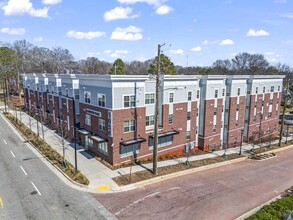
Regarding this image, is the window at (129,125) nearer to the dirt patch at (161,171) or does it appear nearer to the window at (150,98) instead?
the window at (150,98)

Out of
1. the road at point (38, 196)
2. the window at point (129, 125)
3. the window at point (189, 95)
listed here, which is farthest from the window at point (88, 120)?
the window at point (189, 95)

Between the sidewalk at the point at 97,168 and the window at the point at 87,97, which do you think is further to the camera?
the window at the point at 87,97

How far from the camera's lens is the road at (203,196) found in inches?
657

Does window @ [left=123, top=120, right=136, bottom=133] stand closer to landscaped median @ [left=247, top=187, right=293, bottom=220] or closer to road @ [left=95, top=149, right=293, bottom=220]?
road @ [left=95, top=149, right=293, bottom=220]

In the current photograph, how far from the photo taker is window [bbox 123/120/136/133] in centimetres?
2624

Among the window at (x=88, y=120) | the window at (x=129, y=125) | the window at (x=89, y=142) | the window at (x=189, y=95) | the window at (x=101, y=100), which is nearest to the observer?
the window at (x=129, y=125)

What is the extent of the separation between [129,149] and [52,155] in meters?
9.56

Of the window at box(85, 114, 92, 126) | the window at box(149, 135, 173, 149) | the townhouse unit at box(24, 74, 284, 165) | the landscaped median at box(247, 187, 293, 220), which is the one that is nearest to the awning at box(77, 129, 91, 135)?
the townhouse unit at box(24, 74, 284, 165)

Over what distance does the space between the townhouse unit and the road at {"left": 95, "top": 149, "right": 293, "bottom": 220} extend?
23.3ft

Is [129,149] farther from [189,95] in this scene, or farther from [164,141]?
[189,95]

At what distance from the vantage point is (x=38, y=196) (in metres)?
18.4

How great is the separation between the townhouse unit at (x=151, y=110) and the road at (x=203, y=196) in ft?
23.3

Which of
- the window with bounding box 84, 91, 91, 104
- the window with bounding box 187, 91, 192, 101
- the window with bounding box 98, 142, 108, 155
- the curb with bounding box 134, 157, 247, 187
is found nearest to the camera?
the curb with bounding box 134, 157, 247, 187

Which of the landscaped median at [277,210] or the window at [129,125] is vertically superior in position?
the window at [129,125]
